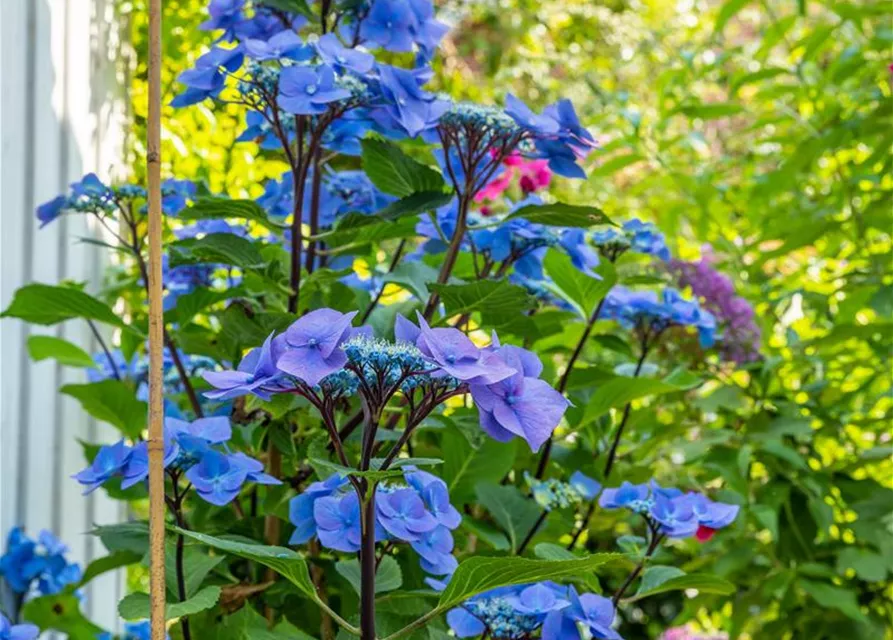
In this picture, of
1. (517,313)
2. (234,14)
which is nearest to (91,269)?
(234,14)

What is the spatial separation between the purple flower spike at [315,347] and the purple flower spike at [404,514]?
199mm

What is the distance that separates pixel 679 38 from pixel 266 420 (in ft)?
15.0

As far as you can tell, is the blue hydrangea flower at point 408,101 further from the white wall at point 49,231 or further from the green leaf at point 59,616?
the green leaf at point 59,616

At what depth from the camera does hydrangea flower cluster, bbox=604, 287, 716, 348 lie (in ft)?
5.03

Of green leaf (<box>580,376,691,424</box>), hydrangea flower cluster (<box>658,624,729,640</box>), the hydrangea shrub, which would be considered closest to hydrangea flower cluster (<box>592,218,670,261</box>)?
the hydrangea shrub

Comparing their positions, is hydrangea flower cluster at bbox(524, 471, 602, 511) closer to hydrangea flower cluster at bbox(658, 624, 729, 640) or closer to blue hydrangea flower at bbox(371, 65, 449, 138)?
blue hydrangea flower at bbox(371, 65, 449, 138)

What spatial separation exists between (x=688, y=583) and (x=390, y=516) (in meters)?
0.34

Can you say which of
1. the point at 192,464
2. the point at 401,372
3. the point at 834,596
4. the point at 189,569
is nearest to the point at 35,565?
the point at 189,569

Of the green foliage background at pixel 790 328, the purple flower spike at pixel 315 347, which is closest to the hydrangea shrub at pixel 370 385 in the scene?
the purple flower spike at pixel 315 347

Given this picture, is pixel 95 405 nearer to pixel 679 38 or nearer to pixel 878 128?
pixel 878 128

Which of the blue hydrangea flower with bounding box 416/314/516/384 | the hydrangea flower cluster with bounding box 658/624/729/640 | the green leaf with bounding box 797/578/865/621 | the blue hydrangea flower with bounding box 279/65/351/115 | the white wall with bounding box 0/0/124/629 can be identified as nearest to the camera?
the blue hydrangea flower with bounding box 416/314/516/384

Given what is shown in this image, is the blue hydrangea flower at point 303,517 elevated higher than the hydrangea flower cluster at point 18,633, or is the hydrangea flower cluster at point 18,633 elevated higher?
the blue hydrangea flower at point 303,517

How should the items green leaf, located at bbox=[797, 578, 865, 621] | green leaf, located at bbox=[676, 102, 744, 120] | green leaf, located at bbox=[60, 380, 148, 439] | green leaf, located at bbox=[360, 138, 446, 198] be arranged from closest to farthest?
green leaf, located at bbox=[360, 138, 446, 198], green leaf, located at bbox=[60, 380, 148, 439], green leaf, located at bbox=[797, 578, 865, 621], green leaf, located at bbox=[676, 102, 744, 120]

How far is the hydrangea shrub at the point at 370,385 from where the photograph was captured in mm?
841
